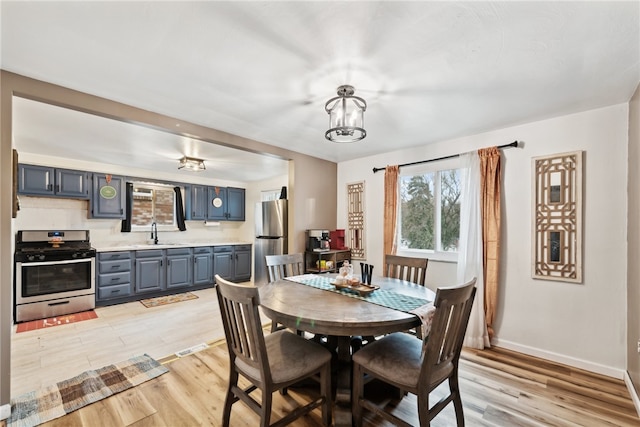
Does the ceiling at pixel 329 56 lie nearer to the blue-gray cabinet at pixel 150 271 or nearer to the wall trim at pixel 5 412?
the wall trim at pixel 5 412

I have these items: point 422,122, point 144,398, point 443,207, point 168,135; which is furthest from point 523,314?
point 168,135

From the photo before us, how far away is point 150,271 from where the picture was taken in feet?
15.2

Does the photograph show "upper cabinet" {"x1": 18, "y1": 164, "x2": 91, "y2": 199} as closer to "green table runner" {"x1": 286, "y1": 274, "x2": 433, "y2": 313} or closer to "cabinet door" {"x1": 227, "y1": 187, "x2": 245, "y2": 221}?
"cabinet door" {"x1": 227, "y1": 187, "x2": 245, "y2": 221}

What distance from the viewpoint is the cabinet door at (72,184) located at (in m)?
4.10

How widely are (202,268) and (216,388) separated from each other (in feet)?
11.4

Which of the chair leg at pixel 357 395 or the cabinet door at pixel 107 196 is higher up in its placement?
the cabinet door at pixel 107 196

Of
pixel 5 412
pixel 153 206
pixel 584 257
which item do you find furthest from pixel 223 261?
pixel 584 257

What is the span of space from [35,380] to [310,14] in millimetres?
3378

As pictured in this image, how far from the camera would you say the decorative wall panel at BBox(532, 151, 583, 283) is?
251 cm

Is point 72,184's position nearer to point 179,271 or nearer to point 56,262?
point 56,262

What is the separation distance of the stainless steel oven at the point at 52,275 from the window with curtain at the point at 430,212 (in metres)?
4.55

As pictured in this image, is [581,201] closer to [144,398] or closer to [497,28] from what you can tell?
[497,28]

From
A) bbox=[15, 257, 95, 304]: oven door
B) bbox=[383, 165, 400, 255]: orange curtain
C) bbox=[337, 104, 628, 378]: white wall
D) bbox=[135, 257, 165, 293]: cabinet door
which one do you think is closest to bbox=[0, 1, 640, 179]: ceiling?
bbox=[337, 104, 628, 378]: white wall

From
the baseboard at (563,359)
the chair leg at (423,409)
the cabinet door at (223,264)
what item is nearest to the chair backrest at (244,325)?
the chair leg at (423,409)
